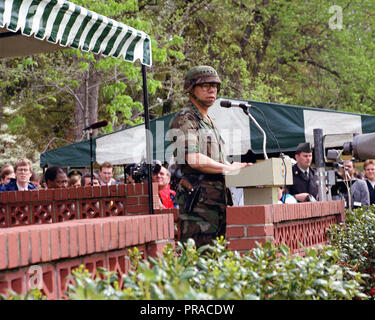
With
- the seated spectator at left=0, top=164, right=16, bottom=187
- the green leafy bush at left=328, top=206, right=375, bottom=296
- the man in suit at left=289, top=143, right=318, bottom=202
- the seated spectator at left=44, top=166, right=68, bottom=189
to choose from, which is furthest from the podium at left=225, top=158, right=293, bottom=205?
the seated spectator at left=0, top=164, right=16, bottom=187

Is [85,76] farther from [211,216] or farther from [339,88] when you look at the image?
[339,88]

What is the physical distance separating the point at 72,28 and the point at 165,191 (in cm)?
354

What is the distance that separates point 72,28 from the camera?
14.7ft

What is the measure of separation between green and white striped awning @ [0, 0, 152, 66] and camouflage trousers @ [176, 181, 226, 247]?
4.03 feet

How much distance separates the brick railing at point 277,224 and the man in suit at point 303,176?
2.78 meters

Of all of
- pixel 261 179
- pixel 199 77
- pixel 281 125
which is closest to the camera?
pixel 261 179

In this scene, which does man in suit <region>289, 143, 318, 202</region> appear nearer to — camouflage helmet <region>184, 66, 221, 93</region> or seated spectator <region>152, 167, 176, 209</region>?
seated spectator <region>152, 167, 176, 209</region>

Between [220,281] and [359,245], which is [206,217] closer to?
[359,245]

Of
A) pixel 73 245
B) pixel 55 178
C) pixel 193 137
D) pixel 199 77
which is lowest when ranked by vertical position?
pixel 73 245

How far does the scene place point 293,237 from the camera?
488 centimetres

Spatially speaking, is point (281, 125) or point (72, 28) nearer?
point (72, 28)

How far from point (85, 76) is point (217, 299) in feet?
49.1

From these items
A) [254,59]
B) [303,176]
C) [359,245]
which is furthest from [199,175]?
[254,59]

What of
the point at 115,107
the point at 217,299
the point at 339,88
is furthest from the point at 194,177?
the point at 339,88
